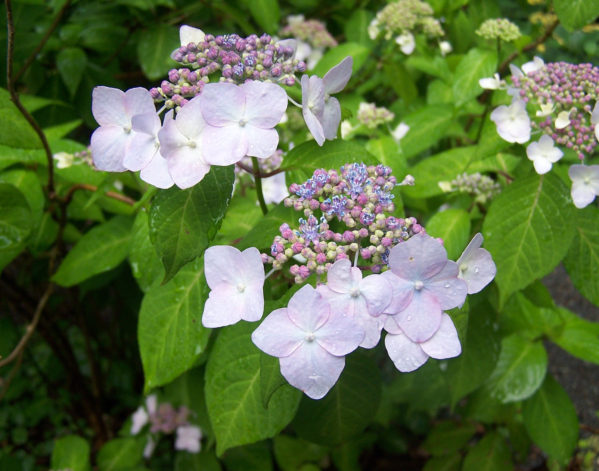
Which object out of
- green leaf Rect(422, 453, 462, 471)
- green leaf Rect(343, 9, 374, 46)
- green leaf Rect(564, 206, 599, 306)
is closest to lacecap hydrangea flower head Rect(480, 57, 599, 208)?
green leaf Rect(564, 206, 599, 306)

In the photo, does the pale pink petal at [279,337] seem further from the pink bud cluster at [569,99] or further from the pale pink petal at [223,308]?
the pink bud cluster at [569,99]

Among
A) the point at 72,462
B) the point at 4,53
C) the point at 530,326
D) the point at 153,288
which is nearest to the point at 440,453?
the point at 530,326

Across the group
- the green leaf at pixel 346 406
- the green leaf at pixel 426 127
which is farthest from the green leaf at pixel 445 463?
the green leaf at pixel 426 127

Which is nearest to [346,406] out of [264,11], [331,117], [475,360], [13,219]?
[475,360]

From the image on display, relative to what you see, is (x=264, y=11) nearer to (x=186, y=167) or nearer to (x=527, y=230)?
(x=527, y=230)

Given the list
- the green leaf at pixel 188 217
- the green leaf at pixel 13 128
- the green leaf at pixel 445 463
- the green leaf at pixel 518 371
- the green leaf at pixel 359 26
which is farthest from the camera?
the green leaf at pixel 359 26

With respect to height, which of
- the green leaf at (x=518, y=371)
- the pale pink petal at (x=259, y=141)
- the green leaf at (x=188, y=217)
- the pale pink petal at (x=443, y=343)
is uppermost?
the pale pink petal at (x=259, y=141)
